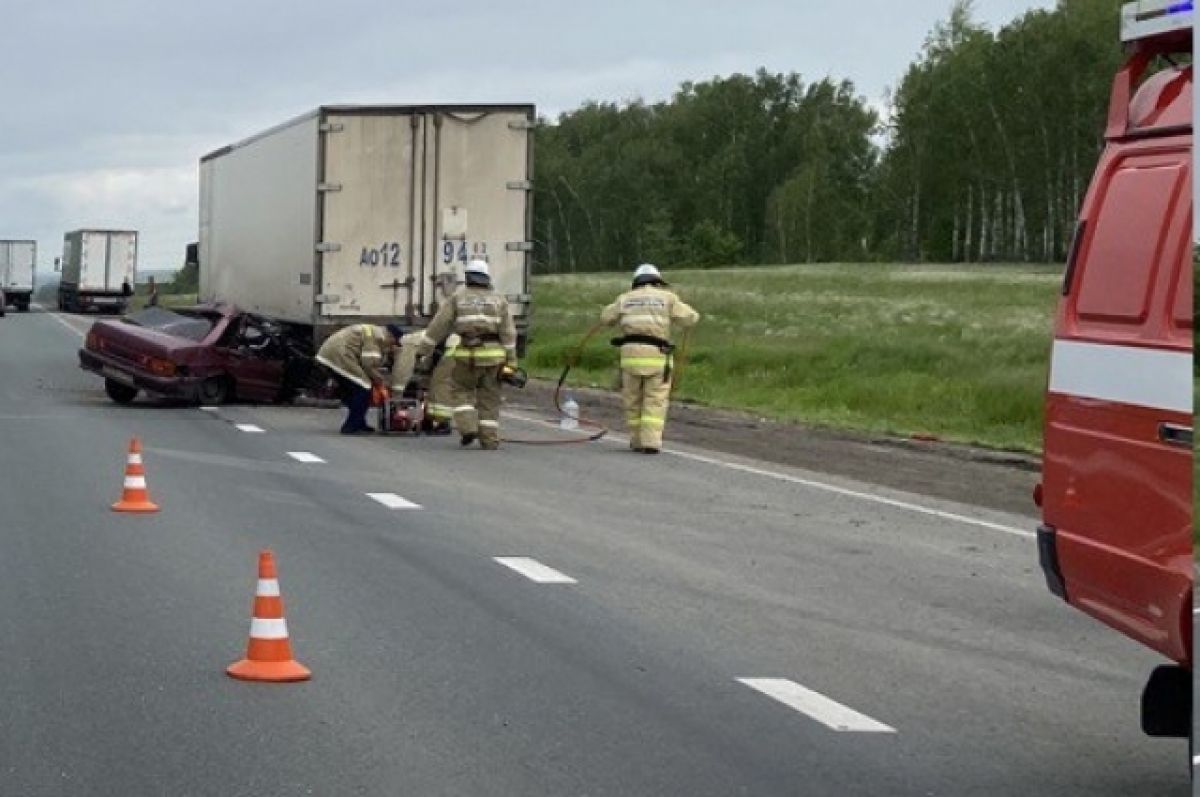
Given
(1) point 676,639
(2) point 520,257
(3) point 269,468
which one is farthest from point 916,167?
(1) point 676,639

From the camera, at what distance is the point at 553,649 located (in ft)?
31.0

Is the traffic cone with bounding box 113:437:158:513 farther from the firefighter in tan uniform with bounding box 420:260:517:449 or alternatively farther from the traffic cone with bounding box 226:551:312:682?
the firefighter in tan uniform with bounding box 420:260:517:449

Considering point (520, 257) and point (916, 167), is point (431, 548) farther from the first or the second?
point (916, 167)

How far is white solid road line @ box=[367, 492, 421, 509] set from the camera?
1537cm

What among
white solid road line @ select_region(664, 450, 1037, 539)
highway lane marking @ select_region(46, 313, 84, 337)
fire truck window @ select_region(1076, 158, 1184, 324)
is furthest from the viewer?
highway lane marking @ select_region(46, 313, 84, 337)

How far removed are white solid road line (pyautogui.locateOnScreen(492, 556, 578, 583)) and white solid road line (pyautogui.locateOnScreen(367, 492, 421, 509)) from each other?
2.94 meters

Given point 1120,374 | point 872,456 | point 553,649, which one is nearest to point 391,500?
point 553,649

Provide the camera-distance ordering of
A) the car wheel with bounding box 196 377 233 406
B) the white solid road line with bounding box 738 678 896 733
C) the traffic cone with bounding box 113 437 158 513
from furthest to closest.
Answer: the car wheel with bounding box 196 377 233 406, the traffic cone with bounding box 113 437 158 513, the white solid road line with bounding box 738 678 896 733

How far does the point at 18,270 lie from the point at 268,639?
8880 centimetres

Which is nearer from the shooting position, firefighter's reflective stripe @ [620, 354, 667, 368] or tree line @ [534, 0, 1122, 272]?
firefighter's reflective stripe @ [620, 354, 667, 368]

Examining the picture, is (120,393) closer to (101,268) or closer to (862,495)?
(862,495)

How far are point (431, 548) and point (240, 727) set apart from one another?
5214 millimetres

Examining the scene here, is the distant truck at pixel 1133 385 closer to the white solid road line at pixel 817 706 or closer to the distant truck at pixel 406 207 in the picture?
the white solid road line at pixel 817 706

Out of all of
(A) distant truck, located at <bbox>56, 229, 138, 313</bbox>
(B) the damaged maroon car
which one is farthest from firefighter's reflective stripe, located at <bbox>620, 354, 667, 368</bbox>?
(A) distant truck, located at <bbox>56, 229, 138, 313</bbox>
